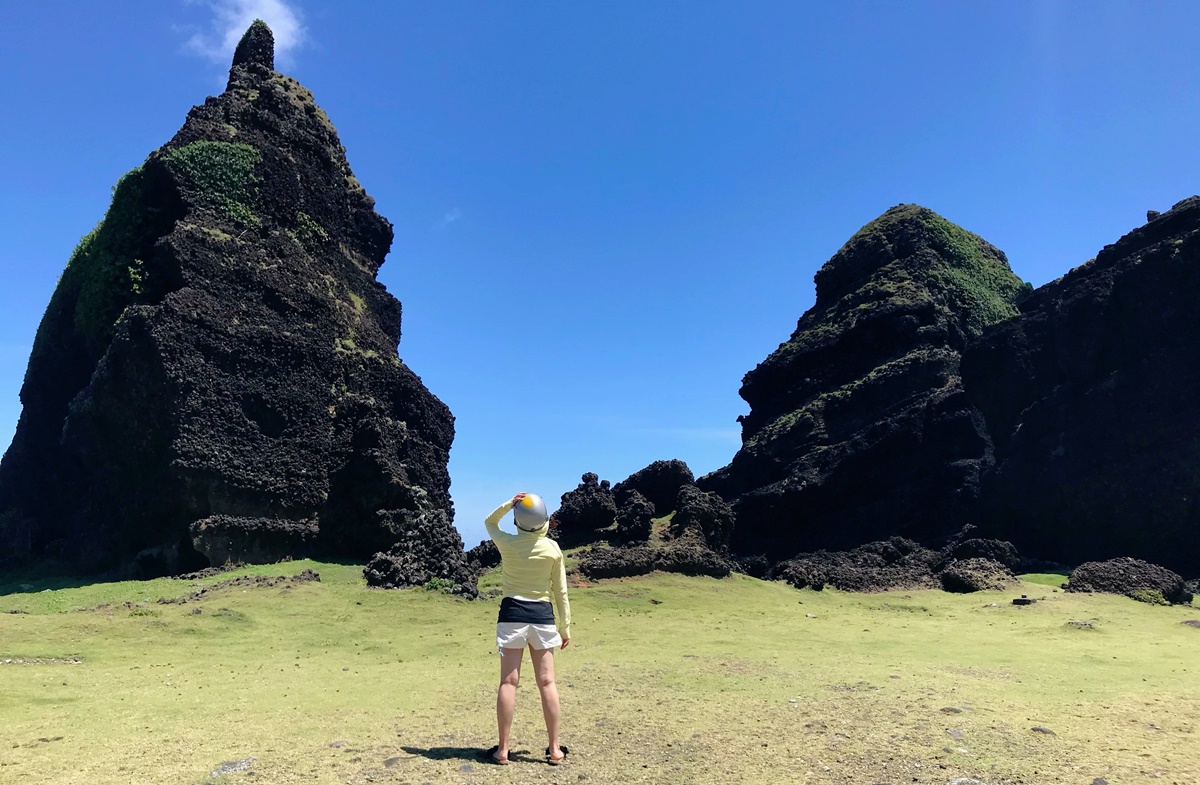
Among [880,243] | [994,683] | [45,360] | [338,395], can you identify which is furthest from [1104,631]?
[45,360]

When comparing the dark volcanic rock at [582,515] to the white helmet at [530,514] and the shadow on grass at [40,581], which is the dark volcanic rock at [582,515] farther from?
the white helmet at [530,514]

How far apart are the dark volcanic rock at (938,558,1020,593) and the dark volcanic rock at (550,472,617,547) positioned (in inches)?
477

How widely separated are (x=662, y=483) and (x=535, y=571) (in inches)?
1208

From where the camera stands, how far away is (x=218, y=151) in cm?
3241

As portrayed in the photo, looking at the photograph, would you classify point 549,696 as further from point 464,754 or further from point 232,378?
point 232,378

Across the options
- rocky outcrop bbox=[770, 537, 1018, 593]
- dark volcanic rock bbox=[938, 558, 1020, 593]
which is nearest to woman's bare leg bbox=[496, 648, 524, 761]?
rocky outcrop bbox=[770, 537, 1018, 593]

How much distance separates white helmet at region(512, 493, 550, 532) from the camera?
6922 millimetres

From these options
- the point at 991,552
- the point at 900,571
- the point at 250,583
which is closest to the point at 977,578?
the point at 900,571

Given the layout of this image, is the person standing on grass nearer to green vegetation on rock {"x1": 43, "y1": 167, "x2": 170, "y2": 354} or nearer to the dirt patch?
the dirt patch

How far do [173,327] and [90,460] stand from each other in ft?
25.5

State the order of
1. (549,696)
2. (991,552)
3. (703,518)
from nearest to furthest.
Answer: (549,696) < (703,518) < (991,552)

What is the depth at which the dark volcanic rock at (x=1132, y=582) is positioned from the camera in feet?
71.0

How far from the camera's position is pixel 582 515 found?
31.1 meters

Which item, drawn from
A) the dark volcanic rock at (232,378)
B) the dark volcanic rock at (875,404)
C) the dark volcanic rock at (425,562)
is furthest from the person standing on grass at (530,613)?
the dark volcanic rock at (875,404)
